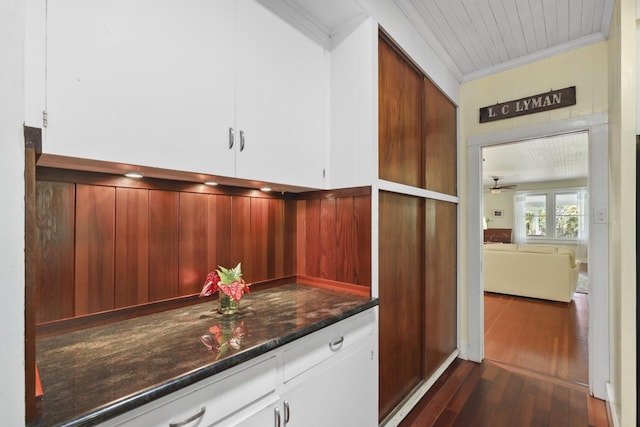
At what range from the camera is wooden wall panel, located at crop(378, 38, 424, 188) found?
5.82ft

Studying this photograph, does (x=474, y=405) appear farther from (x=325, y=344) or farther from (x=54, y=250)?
(x=54, y=250)

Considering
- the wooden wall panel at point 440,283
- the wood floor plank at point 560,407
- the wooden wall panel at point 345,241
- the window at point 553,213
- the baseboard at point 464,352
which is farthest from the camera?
the window at point 553,213

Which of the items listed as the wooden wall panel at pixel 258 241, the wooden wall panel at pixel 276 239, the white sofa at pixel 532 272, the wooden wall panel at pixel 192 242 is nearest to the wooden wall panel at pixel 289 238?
the wooden wall panel at pixel 276 239

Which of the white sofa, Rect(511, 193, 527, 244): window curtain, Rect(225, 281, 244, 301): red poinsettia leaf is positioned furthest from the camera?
Rect(511, 193, 527, 244): window curtain

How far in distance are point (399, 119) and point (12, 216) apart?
1.87 metres

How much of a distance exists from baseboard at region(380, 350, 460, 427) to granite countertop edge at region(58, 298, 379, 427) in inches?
44.5

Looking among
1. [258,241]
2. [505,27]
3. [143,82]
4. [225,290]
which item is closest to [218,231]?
[258,241]

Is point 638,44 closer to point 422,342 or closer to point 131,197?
point 422,342

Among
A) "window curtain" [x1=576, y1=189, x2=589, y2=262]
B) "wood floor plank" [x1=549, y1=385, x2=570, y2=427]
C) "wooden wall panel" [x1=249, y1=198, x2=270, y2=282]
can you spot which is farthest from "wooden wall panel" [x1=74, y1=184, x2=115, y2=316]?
"window curtain" [x1=576, y1=189, x2=589, y2=262]

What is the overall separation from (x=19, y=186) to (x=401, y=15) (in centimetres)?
215

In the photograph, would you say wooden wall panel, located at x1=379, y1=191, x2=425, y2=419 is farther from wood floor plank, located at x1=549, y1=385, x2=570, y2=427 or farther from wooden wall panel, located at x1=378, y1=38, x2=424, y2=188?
wood floor plank, located at x1=549, y1=385, x2=570, y2=427

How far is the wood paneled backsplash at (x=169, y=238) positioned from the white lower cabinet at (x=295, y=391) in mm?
382

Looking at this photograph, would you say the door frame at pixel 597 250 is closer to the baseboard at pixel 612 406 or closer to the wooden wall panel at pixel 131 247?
the baseboard at pixel 612 406

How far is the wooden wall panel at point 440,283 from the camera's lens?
232 cm
